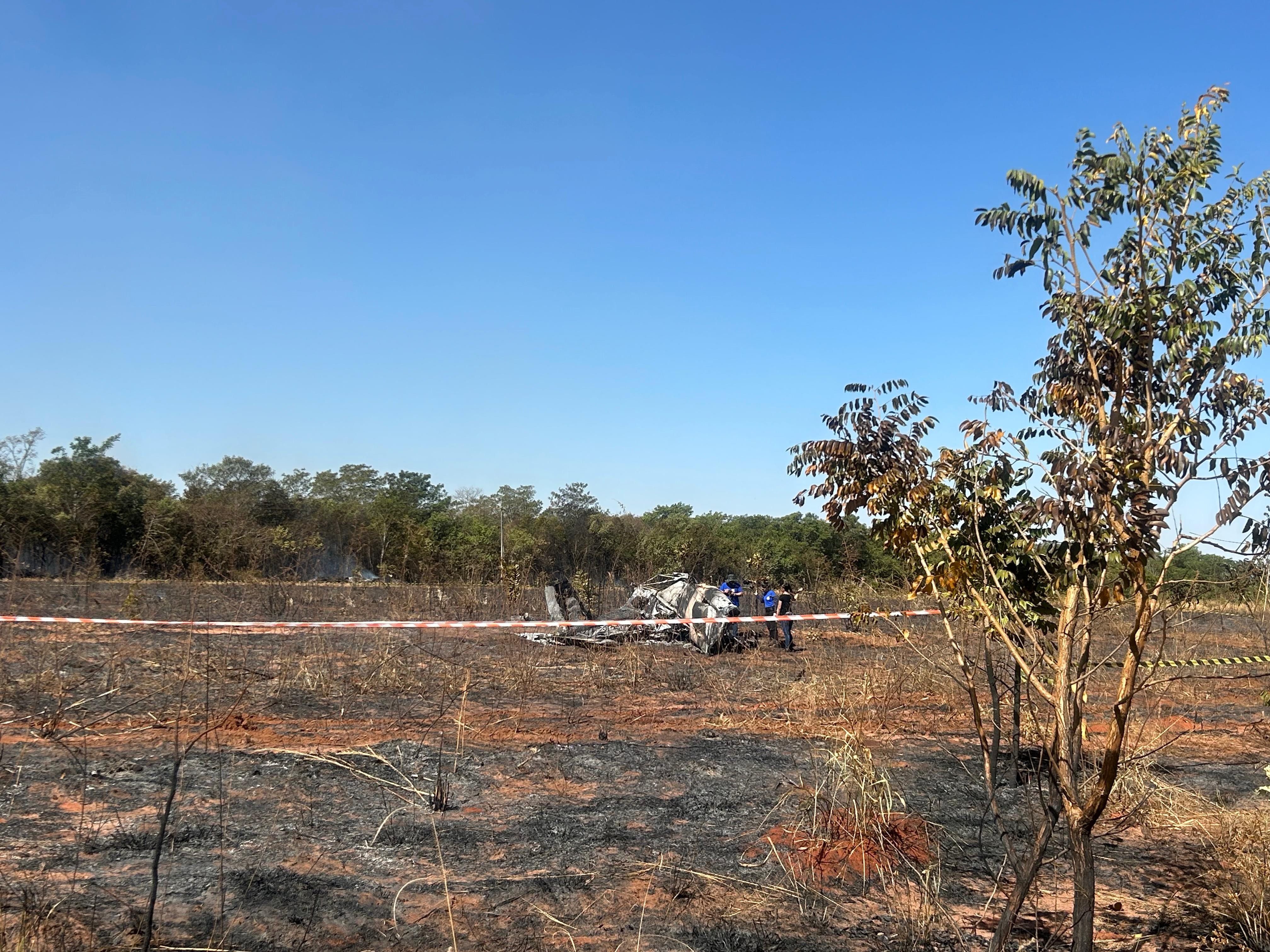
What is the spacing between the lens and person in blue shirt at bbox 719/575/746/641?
17188 millimetres

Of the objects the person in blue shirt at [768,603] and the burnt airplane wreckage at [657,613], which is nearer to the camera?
the burnt airplane wreckage at [657,613]

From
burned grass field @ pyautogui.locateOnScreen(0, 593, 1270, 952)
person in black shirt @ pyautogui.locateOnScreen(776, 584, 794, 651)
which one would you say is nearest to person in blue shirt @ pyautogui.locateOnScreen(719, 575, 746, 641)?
person in black shirt @ pyautogui.locateOnScreen(776, 584, 794, 651)

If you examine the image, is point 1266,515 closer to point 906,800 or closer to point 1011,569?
point 1011,569

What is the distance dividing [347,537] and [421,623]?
28.1 metres

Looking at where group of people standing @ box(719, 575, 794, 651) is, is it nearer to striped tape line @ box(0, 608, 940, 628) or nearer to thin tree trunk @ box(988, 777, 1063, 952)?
striped tape line @ box(0, 608, 940, 628)

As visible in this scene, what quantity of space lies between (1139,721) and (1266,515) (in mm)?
7555

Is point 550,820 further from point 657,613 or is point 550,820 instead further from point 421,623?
point 657,613

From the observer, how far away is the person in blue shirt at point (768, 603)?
1836cm

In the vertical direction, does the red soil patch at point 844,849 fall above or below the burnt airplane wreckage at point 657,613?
below

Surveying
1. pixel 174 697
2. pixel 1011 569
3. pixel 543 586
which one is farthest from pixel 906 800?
pixel 543 586

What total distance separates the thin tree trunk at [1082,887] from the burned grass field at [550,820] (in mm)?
268

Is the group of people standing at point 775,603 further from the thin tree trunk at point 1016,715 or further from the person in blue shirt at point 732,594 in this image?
the thin tree trunk at point 1016,715

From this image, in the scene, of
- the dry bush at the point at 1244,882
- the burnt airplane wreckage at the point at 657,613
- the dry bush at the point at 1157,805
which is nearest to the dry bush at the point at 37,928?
the dry bush at the point at 1244,882

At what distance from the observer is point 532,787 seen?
7223 millimetres
